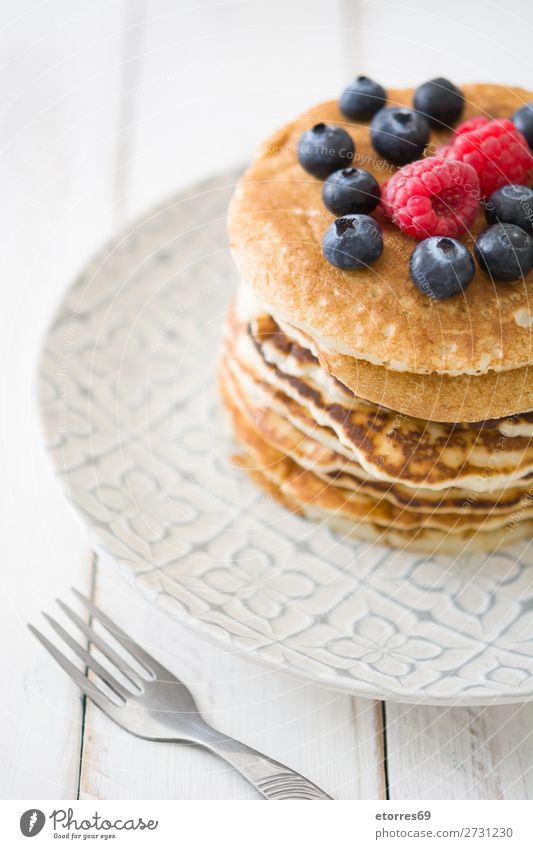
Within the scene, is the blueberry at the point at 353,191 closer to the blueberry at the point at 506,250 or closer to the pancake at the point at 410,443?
the blueberry at the point at 506,250

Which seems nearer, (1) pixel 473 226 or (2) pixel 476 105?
(1) pixel 473 226

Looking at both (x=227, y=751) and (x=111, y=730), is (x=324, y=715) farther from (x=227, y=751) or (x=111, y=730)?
(x=111, y=730)

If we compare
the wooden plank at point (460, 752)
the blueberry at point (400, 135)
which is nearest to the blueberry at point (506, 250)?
the blueberry at point (400, 135)

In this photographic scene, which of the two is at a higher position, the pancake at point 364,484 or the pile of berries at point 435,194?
the pile of berries at point 435,194

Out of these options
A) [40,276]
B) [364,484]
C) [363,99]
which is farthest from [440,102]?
[40,276]

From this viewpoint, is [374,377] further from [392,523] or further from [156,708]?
[156,708]
